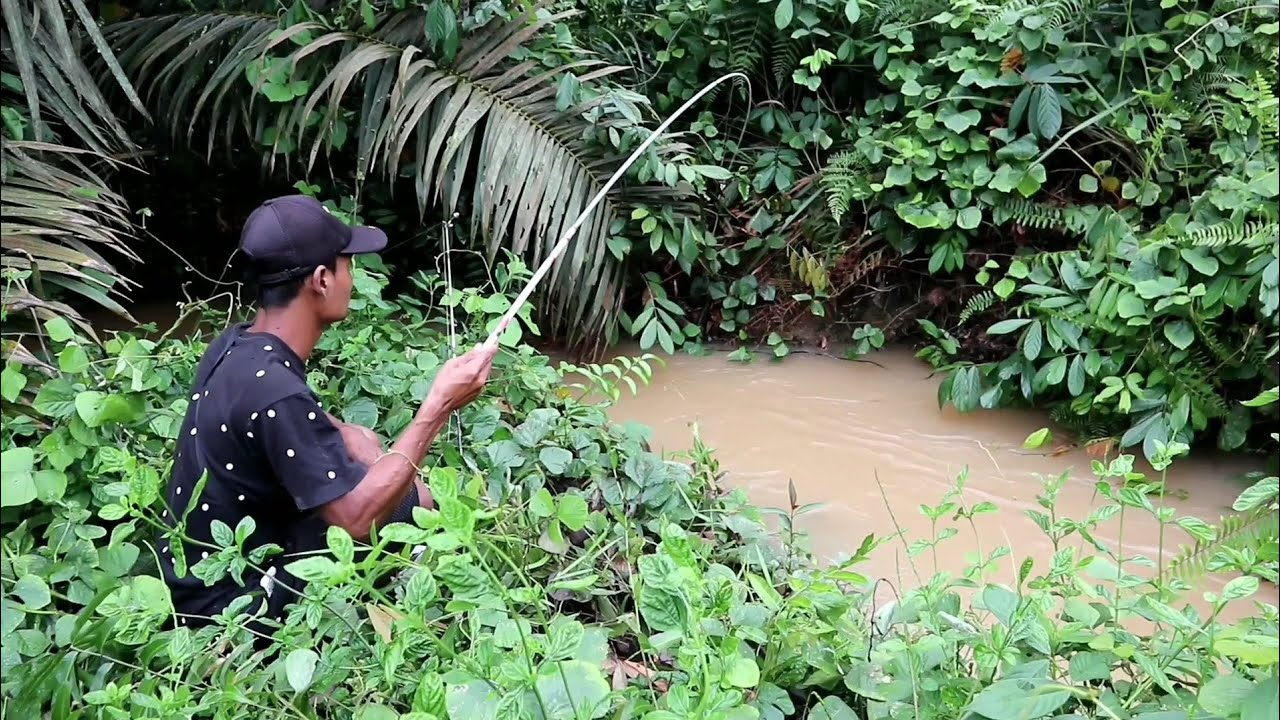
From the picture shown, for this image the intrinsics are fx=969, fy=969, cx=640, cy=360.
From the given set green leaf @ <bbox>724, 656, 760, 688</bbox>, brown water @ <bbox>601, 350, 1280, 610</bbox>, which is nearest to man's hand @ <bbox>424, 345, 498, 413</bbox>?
green leaf @ <bbox>724, 656, 760, 688</bbox>

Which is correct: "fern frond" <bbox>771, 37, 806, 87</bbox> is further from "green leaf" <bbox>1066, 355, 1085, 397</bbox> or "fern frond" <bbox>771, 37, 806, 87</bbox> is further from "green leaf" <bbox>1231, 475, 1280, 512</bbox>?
"green leaf" <bbox>1231, 475, 1280, 512</bbox>

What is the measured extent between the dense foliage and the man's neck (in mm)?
285

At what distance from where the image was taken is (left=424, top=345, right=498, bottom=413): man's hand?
1.91 metres

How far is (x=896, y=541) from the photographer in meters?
2.91

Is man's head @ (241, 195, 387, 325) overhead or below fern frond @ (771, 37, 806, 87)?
below

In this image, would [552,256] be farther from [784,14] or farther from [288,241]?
[784,14]

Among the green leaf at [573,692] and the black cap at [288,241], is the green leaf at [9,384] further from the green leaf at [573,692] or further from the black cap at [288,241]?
the green leaf at [573,692]

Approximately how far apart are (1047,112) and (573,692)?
3177 mm

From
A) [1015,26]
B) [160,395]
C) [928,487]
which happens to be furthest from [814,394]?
[160,395]

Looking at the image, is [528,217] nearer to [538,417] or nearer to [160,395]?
[538,417]

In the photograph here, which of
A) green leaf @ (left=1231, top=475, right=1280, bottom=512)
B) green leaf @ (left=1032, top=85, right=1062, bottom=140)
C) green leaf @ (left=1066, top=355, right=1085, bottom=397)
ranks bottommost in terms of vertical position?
green leaf @ (left=1066, top=355, right=1085, bottom=397)

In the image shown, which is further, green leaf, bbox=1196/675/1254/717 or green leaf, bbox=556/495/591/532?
green leaf, bbox=556/495/591/532

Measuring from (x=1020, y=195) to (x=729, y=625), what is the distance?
2759 millimetres

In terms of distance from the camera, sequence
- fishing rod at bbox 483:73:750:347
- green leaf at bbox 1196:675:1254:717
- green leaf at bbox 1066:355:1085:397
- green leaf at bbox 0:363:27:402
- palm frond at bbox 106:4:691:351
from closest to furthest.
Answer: green leaf at bbox 1196:675:1254:717 < green leaf at bbox 0:363:27:402 < fishing rod at bbox 483:73:750:347 < green leaf at bbox 1066:355:1085:397 < palm frond at bbox 106:4:691:351
